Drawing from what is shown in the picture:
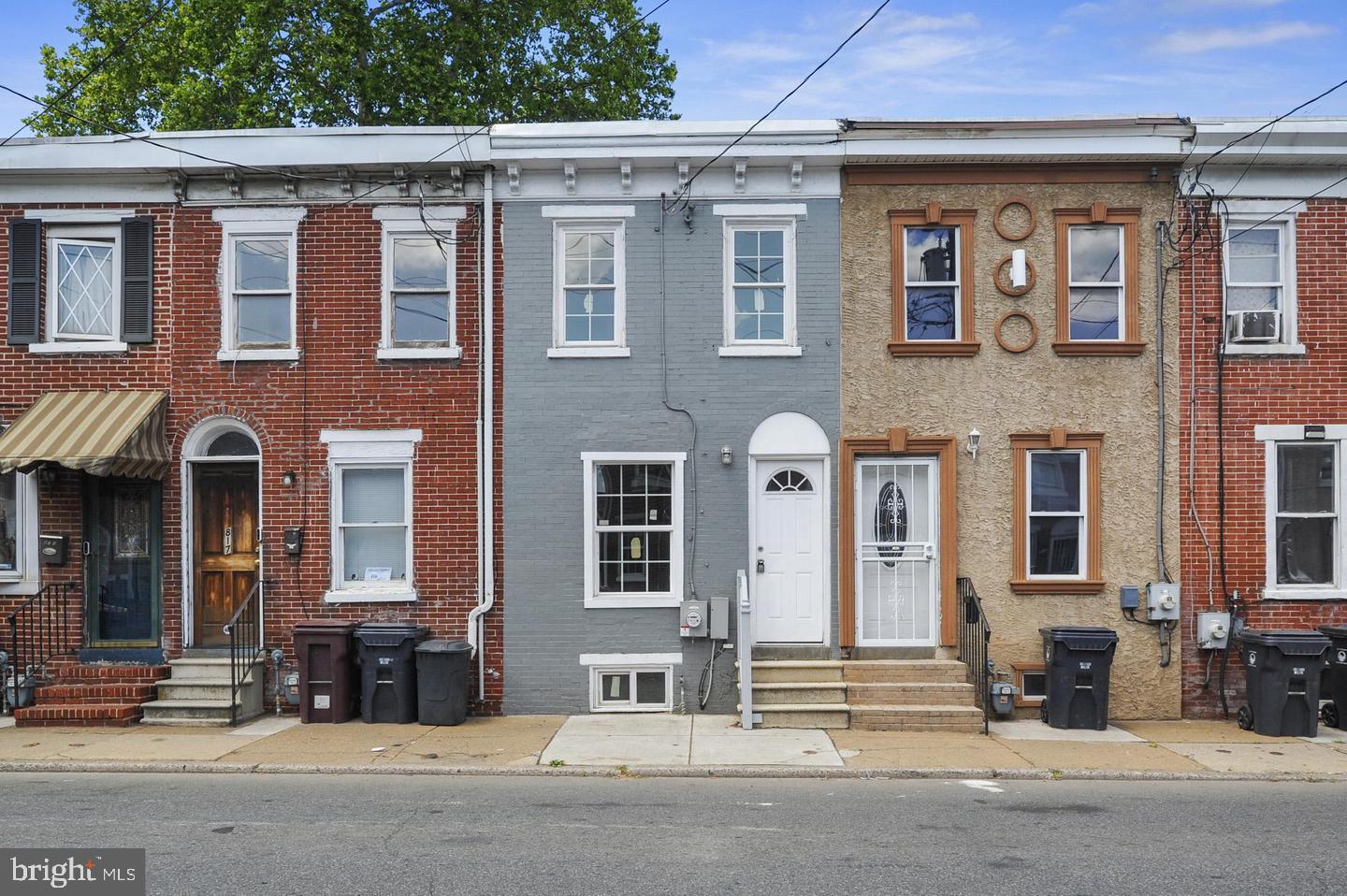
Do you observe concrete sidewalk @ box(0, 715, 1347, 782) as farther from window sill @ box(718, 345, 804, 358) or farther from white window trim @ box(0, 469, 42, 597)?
window sill @ box(718, 345, 804, 358)

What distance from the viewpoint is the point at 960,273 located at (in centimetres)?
1250

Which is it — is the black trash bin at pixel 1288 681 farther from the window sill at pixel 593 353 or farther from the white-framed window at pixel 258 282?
the white-framed window at pixel 258 282

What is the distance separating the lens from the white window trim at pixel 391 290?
41.1 ft

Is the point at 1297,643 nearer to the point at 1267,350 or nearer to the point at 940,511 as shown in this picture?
the point at 1267,350

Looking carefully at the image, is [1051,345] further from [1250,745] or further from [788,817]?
[788,817]

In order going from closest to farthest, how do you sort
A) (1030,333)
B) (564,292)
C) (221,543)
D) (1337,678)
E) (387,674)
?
(1337,678), (387,674), (1030,333), (564,292), (221,543)

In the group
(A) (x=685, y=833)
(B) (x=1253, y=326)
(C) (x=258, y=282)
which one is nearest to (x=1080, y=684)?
(B) (x=1253, y=326)

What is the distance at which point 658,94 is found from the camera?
25.1m

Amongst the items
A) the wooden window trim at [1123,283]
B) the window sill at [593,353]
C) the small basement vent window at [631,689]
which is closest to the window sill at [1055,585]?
the wooden window trim at [1123,283]

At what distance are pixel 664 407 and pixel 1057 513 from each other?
4721mm

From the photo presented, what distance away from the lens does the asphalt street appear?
6508 mm

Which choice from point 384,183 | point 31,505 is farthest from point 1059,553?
point 31,505

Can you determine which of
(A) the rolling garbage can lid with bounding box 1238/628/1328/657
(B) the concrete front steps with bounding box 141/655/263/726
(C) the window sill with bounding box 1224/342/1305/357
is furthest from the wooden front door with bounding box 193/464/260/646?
(C) the window sill with bounding box 1224/342/1305/357

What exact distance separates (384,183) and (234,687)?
599 cm
